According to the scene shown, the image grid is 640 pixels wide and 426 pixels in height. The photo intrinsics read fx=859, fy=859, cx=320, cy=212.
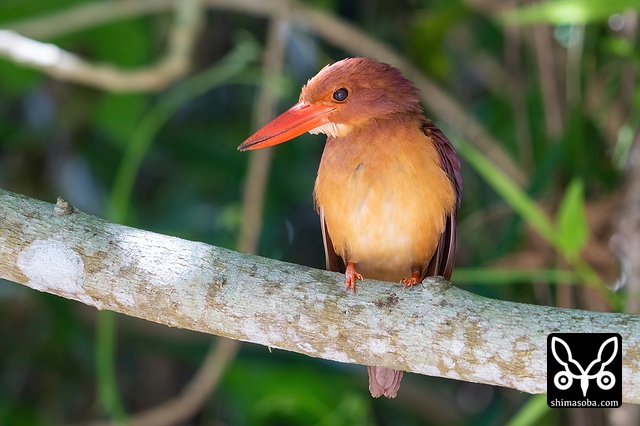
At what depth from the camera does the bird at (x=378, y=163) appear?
6.92ft

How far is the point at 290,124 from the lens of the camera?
6.66ft

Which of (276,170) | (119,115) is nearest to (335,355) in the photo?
(276,170)

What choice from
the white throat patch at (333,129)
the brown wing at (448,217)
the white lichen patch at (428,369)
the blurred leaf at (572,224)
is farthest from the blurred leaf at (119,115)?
the white lichen patch at (428,369)

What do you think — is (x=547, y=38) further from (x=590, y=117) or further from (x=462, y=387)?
(x=462, y=387)

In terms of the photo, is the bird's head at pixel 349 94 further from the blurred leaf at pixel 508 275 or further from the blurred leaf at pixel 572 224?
the blurred leaf at pixel 508 275

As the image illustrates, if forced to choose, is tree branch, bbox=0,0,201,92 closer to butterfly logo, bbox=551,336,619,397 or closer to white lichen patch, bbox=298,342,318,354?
white lichen patch, bbox=298,342,318,354

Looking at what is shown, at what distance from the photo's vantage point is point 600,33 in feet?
11.5

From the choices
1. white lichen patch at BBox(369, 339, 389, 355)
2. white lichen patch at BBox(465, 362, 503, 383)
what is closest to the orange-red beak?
white lichen patch at BBox(369, 339, 389, 355)

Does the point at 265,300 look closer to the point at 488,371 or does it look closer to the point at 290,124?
the point at 488,371

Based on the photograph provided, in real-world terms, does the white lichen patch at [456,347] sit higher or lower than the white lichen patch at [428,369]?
higher

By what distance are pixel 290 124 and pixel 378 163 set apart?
26 cm

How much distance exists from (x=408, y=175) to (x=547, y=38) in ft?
5.13

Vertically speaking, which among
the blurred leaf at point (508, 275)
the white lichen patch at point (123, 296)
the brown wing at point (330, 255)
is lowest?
the white lichen patch at point (123, 296)
